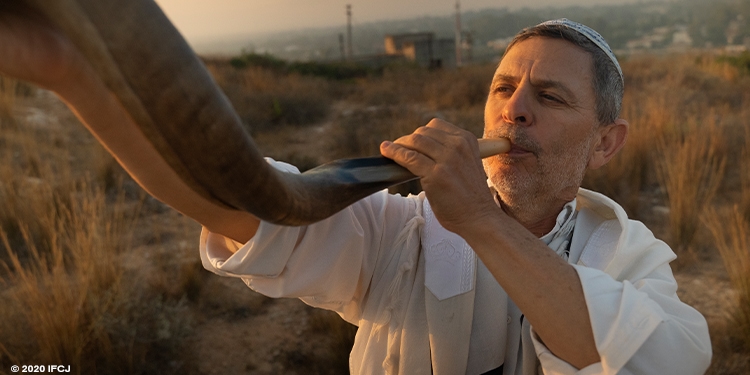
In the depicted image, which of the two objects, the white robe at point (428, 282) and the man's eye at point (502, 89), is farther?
the man's eye at point (502, 89)

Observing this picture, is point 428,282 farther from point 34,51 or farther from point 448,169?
point 34,51

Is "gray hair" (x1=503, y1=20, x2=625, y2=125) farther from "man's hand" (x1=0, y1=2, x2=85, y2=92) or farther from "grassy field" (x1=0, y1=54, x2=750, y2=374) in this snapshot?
Answer: "grassy field" (x1=0, y1=54, x2=750, y2=374)

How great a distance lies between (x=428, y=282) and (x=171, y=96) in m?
1.18

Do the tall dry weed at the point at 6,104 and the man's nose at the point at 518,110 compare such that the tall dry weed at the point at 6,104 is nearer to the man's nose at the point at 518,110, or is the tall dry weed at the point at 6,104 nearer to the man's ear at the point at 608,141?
the man's nose at the point at 518,110

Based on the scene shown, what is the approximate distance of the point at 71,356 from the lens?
302cm

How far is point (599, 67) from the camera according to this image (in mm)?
1815

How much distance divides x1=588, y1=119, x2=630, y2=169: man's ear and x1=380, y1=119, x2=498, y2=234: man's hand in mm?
815

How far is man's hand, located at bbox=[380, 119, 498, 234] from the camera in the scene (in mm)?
1228

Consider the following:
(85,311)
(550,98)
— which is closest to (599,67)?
(550,98)

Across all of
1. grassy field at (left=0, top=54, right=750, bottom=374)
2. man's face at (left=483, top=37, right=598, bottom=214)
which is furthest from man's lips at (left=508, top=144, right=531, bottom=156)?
grassy field at (left=0, top=54, right=750, bottom=374)

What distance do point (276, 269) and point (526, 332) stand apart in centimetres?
78

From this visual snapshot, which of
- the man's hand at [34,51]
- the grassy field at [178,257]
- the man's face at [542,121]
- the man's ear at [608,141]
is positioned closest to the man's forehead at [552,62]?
the man's face at [542,121]

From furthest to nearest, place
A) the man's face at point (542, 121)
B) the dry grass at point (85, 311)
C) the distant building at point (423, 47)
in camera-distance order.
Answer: the distant building at point (423, 47)
the dry grass at point (85, 311)
the man's face at point (542, 121)

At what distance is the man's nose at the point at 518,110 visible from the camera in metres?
1.66
